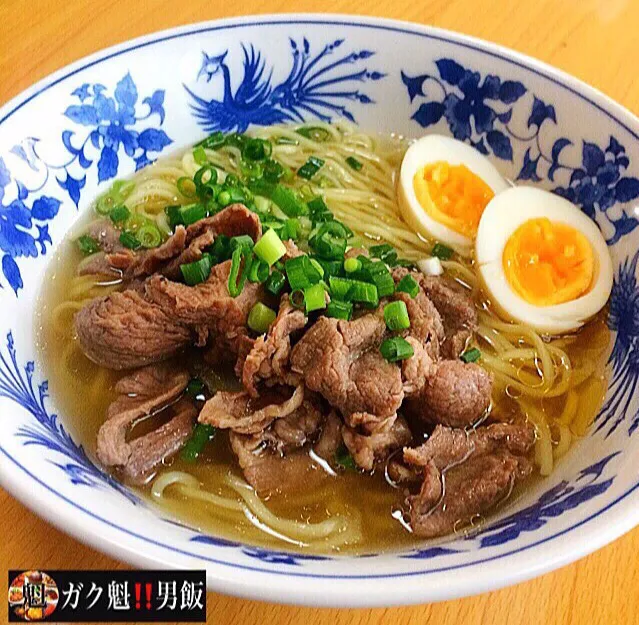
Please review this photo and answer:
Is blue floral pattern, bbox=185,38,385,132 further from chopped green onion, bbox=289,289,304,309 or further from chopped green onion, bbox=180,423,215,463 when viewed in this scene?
chopped green onion, bbox=180,423,215,463

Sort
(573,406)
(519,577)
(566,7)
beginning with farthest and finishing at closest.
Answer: (566,7) → (573,406) → (519,577)

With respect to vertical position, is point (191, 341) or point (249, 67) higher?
point (249, 67)

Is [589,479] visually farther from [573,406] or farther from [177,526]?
[177,526]

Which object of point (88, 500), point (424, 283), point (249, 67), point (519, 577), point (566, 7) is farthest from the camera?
point (566, 7)

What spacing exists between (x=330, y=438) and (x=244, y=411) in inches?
10.2

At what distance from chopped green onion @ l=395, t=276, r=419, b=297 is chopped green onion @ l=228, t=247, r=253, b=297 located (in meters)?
0.46

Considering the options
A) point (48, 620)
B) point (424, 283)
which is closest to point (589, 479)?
point (424, 283)

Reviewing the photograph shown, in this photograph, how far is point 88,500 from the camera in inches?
58.0

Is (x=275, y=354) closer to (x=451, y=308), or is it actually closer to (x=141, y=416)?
(x=141, y=416)

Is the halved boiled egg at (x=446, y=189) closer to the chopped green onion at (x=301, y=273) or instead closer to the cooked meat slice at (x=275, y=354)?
the chopped green onion at (x=301, y=273)

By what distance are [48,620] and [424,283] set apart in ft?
4.74

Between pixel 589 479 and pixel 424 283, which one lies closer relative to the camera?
pixel 589 479

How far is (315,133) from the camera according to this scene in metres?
2.84

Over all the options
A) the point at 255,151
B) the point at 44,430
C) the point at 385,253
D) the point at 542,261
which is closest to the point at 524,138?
the point at 542,261
